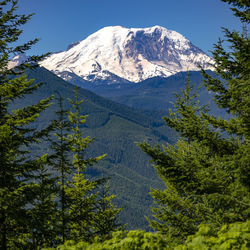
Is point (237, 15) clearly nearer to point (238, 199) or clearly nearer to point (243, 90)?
point (243, 90)

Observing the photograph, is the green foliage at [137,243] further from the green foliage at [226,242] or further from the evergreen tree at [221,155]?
the evergreen tree at [221,155]

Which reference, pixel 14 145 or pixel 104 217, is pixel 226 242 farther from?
pixel 104 217

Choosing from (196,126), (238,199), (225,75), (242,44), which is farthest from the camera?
(225,75)

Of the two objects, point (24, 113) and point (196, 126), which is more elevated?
point (196, 126)

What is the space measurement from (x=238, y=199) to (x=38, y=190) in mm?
6650

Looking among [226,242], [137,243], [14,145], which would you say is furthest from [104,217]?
[226,242]

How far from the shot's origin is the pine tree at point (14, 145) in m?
8.95

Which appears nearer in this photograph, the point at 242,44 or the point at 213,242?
the point at 213,242

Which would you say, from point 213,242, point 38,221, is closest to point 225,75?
point 213,242

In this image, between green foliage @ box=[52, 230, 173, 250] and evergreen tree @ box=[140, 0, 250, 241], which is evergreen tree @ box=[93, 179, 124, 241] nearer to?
evergreen tree @ box=[140, 0, 250, 241]

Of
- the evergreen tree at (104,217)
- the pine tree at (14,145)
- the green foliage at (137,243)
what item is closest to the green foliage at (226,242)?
Result: the green foliage at (137,243)

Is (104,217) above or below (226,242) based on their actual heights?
below

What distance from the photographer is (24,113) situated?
34.4 ft

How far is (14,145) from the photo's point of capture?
980 cm
